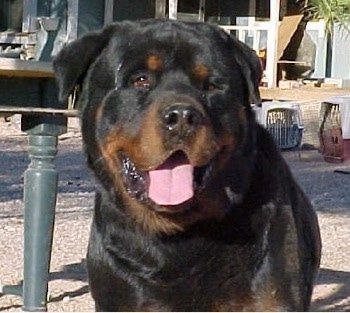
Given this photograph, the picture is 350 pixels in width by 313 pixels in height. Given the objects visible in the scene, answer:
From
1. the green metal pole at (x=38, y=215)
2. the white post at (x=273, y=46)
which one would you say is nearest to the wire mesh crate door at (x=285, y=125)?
the white post at (x=273, y=46)

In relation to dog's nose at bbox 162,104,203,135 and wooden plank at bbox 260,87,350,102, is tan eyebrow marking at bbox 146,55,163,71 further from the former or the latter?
wooden plank at bbox 260,87,350,102

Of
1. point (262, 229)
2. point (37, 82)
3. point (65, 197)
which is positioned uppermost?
point (37, 82)

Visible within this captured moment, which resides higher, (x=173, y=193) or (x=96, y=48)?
(x=96, y=48)

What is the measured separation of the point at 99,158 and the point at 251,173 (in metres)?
0.61

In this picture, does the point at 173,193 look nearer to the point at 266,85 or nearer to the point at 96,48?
the point at 96,48

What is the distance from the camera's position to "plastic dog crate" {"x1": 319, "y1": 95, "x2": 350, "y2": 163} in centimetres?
1430

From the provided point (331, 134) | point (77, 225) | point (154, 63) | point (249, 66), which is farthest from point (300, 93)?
point (154, 63)

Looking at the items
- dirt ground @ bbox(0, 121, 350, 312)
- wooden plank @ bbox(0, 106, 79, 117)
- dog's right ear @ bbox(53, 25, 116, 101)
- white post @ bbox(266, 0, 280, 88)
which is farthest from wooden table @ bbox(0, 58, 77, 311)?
white post @ bbox(266, 0, 280, 88)

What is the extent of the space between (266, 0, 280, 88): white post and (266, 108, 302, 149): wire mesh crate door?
4.28 m

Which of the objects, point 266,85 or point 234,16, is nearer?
point 266,85

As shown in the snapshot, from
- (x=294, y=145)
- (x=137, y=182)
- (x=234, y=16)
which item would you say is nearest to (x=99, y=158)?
(x=137, y=182)

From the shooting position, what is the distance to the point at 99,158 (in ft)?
14.3

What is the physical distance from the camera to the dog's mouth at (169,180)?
4.16 metres

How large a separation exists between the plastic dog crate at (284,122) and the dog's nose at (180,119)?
11065 mm
